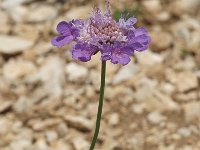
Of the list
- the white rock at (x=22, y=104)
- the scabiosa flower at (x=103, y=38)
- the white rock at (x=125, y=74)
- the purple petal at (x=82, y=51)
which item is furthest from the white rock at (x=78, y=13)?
the purple petal at (x=82, y=51)

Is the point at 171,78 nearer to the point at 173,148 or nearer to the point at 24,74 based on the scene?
the point at 173,148

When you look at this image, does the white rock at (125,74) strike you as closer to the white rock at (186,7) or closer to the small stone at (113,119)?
the small stone at (113,119)

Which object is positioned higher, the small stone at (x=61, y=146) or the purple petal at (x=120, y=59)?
the purple petal at (x=120, y=59)

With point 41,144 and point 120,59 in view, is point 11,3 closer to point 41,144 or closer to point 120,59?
point 41,144

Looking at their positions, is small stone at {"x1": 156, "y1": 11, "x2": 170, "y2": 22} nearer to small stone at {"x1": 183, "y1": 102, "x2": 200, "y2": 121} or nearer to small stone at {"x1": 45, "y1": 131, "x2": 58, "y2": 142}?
small stone at {"x1": 183, "y1": 102, "x2": 200, "y2": 121}

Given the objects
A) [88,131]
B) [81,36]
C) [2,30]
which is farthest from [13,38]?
[81,36]

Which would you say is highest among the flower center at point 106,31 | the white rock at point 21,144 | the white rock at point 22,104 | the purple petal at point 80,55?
the white rock at point 22,104
